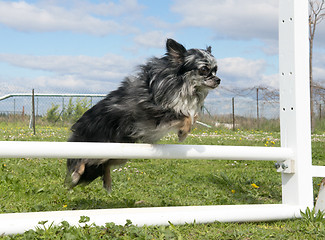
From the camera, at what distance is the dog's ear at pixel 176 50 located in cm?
318

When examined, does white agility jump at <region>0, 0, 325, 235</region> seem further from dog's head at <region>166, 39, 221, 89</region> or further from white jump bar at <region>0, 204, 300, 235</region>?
dog's head at <region>166, 39, 221, 89</region>

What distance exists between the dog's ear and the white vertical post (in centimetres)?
98

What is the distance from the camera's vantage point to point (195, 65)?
312 centimetres

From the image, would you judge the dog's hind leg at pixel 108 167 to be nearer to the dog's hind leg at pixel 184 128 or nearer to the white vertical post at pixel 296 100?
the dog's hind leg at pixel 184 128

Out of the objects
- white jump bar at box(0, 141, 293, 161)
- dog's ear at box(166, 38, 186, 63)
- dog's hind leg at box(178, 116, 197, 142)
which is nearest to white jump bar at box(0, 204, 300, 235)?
white jump bar at box(0, 141, 293, 161)

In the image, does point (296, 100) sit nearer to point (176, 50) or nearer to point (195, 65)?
point (195, 65)

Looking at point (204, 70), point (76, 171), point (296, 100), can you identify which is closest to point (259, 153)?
point (296, 100)

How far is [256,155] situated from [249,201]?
3.94 feet

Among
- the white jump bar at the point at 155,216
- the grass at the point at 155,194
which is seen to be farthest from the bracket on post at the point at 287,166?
the grass at the point at 155,194

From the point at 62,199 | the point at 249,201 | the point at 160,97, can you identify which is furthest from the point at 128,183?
the point at 160,97

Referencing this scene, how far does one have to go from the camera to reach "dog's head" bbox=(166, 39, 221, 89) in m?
3.13

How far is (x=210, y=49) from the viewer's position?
348cm

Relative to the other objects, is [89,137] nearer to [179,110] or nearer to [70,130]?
[70,130]

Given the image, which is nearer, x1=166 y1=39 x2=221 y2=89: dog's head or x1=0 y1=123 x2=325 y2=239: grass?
x1=0 y1=123 x2=325 y2=239: grass
